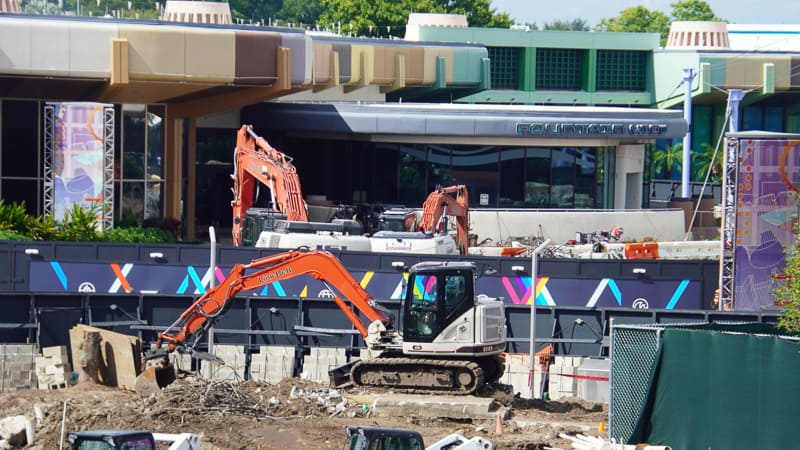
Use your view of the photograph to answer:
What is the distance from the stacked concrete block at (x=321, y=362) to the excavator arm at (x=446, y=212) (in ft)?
49.1

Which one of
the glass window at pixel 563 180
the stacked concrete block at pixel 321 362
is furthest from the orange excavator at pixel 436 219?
the stacked concrete block at pixel 321 362

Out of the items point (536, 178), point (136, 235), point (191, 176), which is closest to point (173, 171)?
point (191, 176)

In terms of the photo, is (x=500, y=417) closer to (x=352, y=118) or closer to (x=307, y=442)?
(x=307, y=442)

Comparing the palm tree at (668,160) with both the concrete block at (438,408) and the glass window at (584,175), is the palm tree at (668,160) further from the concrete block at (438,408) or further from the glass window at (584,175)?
the concrete block at (438,408)

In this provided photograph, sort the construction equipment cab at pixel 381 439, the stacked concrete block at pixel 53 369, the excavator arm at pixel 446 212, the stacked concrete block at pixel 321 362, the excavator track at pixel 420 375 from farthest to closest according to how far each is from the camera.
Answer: the excavator arm at pixel 446 212
the stacked concrete block at pixel 321 362
the stacked concrete block at pixel 53 369
the excavator track at pixel 420 375
the construction equipment cab at pixel 381 439

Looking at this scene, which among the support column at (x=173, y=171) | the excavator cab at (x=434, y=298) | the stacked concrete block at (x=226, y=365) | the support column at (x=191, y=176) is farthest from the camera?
the support column at (x=191, y=176)

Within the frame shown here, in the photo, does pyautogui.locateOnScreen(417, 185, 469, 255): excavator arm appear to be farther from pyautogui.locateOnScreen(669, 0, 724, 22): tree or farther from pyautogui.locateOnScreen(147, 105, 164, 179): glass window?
pyautogui.locateOnScreen(669, 0, 724, 22): tree

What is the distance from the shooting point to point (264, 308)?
108ft

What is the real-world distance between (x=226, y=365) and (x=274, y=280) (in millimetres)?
3035

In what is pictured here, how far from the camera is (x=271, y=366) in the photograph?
99.5 feet

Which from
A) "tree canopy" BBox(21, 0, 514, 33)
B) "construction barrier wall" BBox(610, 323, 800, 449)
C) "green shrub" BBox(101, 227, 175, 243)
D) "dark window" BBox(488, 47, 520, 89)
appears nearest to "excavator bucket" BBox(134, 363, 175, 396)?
"construction barrier wall" BBox(610, 323, 800, 449)

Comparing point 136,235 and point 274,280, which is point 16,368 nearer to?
point 274,280

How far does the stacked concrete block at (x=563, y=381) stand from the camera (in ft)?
96.8

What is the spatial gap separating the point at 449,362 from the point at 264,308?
24.1 feet
